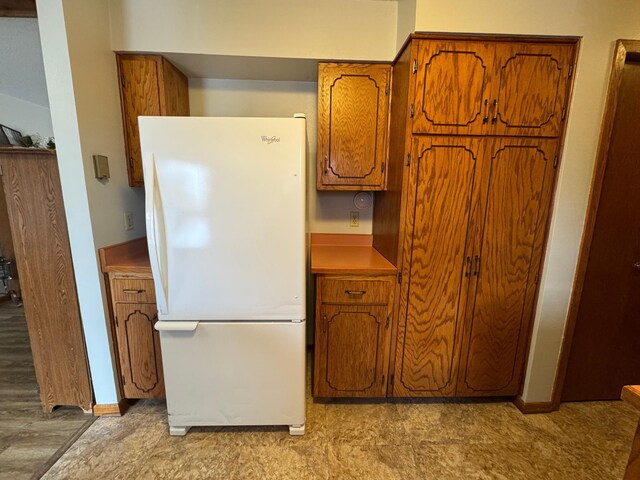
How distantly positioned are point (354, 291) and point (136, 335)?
1.30 meters

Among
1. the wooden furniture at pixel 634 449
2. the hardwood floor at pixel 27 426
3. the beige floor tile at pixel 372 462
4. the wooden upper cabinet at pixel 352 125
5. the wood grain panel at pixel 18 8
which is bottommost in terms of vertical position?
the beige floor tile at pixel 372 462

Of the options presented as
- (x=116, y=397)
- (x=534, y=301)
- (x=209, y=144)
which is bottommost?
(x=116, y=397)

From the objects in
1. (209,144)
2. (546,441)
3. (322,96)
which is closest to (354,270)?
(209,144)

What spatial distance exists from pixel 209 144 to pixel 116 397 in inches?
63.1

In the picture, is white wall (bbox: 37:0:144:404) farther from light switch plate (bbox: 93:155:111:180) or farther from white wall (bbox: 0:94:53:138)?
white wall (bbox: 0:94:53:138)

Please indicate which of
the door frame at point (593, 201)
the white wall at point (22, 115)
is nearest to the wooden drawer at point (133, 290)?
the door frame at point (593, 201)

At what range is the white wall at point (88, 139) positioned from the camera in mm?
1266

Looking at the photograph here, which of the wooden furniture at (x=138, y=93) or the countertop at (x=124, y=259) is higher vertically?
the wooden furniture at (x=138, y=93)

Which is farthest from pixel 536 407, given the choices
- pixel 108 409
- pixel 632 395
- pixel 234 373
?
Answer: pixel 108 409

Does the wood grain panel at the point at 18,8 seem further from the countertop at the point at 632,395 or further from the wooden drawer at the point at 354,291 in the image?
the countertop at the point at 632,395

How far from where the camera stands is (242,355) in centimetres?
135

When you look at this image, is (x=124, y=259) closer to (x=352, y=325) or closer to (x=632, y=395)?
(x=352, y=325)

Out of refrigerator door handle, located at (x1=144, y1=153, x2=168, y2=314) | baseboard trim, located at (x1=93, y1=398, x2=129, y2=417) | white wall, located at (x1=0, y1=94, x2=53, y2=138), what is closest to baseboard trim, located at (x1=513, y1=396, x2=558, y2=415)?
refrigerator door handle, located at (x1=144, y1=153, x2=168, y2=314)

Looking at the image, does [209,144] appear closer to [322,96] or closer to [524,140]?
[322,96]
